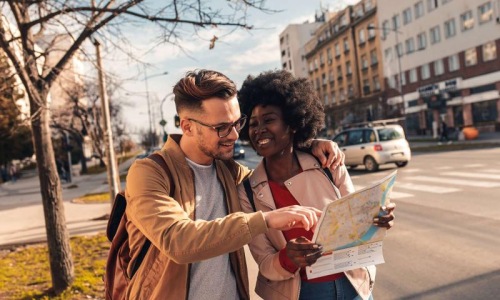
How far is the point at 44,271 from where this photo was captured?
616 cm

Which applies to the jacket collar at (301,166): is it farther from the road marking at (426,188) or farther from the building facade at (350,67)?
the building facade at (350,67)

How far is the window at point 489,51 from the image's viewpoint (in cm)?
3120

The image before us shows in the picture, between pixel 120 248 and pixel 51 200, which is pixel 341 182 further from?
pixel 51 200

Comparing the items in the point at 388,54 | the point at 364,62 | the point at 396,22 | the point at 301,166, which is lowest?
the point at 301,166

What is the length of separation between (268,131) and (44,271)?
5.24 metres

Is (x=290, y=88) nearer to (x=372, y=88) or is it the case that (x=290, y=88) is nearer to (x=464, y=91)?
(x=464, y=91)

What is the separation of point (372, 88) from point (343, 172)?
4976 centimetres

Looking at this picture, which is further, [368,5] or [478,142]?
[368,5]

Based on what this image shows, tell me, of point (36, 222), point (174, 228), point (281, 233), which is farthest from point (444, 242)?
point (36, 222)

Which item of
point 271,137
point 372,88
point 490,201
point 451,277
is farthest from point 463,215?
point 372,88

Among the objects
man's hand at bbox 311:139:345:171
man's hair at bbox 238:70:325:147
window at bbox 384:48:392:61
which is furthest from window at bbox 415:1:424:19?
man's hand at bbox 311:139:345:171

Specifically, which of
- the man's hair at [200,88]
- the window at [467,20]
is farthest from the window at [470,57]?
the man's hair at [200,88]

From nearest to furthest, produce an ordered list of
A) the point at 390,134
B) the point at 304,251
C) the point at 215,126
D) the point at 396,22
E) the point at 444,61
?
the point at 304,251
the point at 215,126
the point at 390,134
the point at 444,61
the point at 396,22

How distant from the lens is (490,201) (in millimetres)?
8352
